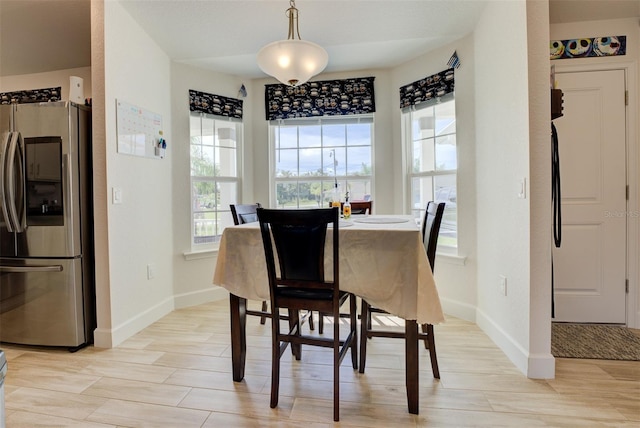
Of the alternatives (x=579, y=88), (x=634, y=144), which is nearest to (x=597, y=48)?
(x=579, y=88)

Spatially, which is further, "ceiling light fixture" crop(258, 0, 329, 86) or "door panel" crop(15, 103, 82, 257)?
"door panel" crop(15, 103, 82, 257)

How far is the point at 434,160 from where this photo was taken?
3.11 meters

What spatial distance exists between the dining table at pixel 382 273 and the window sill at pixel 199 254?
1.63 m

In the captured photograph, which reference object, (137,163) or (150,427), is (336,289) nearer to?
(150,427)

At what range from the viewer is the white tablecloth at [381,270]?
1482 mm

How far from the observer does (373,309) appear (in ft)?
6.49

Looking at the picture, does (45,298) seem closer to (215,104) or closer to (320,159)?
(215,104)

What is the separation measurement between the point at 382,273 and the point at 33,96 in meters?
4.30

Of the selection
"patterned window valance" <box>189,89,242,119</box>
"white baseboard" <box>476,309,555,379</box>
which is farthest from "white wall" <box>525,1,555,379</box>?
"patterned window valance" <box>189,89,242,119</box>

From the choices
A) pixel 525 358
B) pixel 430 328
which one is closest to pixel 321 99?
pixel 430 328

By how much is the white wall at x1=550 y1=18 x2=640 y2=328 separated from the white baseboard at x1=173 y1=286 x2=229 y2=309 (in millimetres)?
3687

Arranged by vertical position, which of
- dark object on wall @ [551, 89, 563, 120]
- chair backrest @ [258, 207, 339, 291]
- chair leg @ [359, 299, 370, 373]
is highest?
dark object on wall @ [551, 89, 563, 120]

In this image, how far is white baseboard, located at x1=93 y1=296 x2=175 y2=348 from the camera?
227cm

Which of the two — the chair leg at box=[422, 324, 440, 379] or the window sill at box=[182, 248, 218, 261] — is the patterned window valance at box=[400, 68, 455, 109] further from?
the window sill at box=[182, 248, 218, 261]
